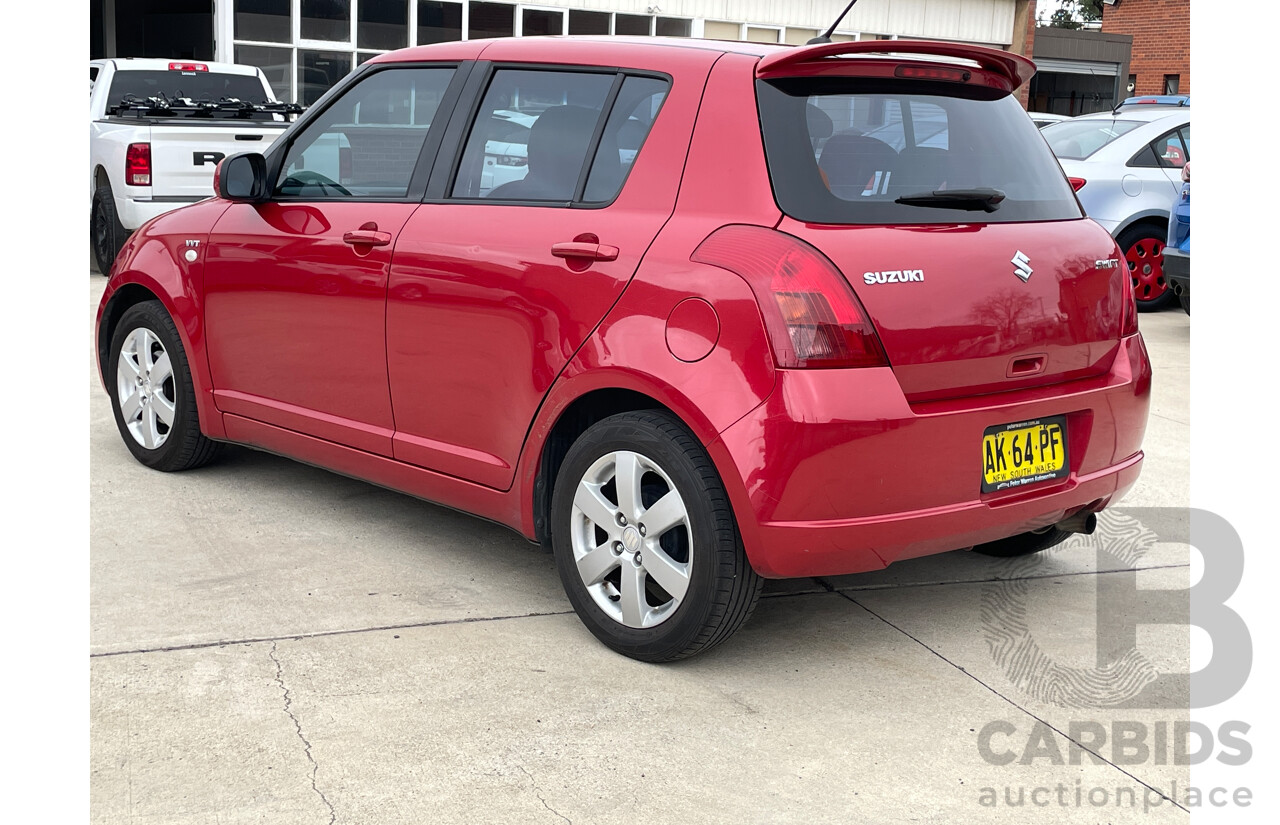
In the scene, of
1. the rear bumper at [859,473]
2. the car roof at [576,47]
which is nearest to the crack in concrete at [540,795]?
the rear bumper at [859,473]

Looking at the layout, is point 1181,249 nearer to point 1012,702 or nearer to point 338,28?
point 1012,702

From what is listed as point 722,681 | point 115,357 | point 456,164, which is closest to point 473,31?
point 115,357

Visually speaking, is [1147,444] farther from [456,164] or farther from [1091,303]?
[456,164]

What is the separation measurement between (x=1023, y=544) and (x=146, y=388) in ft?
12.0

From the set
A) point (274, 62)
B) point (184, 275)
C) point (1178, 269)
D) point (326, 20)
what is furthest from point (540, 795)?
point (326, 20)

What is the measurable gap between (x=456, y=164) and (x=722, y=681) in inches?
74.8

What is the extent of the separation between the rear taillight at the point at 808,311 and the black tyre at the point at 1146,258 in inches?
338

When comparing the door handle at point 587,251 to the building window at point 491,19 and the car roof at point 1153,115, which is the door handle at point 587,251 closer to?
the car roof at point 1153,115

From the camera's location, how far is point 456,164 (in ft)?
14.2

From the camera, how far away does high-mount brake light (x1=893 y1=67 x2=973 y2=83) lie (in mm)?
3806

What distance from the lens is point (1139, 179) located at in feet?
37.0

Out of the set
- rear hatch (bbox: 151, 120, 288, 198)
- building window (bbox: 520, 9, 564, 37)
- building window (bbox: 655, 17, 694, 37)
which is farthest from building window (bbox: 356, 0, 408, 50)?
rear hatch (bbox: 151, 120, 288, 198)

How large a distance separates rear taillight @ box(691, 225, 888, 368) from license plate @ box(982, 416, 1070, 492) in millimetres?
461

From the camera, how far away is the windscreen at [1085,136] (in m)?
11.6
